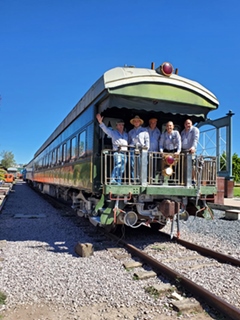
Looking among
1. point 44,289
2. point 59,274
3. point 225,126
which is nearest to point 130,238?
point 59,274

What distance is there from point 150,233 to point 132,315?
4578 millimetres

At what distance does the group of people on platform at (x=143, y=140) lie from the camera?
6.40 m

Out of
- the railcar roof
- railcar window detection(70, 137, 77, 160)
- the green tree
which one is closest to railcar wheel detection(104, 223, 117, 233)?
railcar window detection(70, 137, 77, 160)

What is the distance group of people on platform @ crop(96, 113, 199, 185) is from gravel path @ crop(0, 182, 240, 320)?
5.91ft

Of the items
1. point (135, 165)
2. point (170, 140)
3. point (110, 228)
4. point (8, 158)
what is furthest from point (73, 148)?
point (8, 158)

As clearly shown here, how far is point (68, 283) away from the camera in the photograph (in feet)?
14.7

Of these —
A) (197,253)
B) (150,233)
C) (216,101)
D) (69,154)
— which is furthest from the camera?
(69,154)

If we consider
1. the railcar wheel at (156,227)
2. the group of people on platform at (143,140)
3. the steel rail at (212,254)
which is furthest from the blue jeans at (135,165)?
the railcar wheel at (156,227)

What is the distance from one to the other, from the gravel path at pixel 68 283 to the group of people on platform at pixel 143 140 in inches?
70.9

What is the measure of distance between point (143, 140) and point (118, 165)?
802mm

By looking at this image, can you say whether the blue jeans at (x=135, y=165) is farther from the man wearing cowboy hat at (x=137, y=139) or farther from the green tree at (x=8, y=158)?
the green tree at (x=8, y=158)

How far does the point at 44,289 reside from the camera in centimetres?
427

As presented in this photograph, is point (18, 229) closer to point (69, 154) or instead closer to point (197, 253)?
point (69, 154)

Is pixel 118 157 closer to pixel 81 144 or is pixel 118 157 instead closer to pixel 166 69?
pixel 81 144
